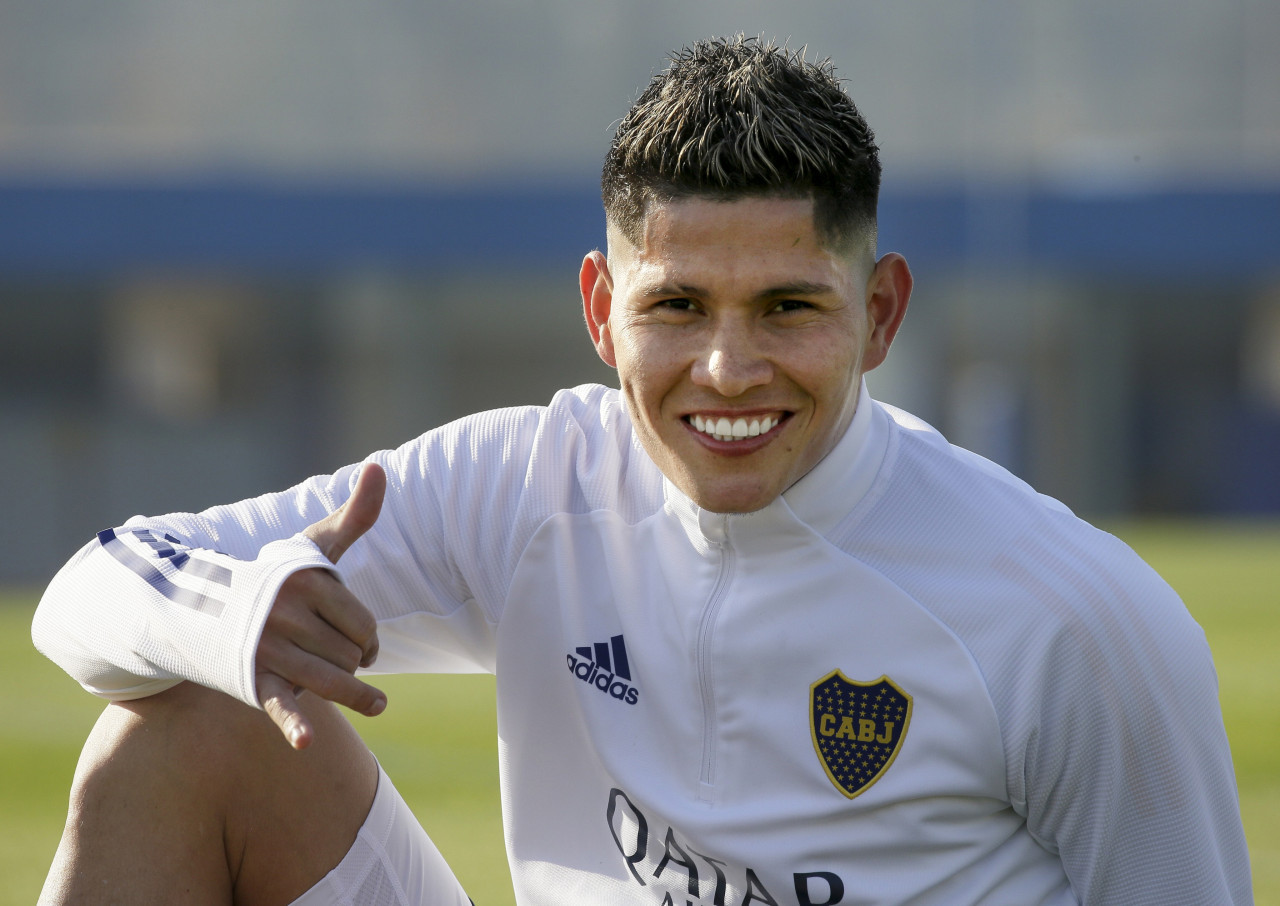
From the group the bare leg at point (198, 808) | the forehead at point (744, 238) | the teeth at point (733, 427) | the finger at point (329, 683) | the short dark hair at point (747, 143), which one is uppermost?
the short dark hair at point (747, 143)

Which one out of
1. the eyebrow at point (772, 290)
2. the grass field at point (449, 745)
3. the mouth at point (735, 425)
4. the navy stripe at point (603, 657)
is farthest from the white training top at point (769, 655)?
the grass field at point (449, 745)

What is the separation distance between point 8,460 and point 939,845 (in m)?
17.4

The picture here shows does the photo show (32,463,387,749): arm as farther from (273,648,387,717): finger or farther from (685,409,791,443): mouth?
(685,409,791,443): mouth

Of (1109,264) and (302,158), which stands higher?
(302,158)

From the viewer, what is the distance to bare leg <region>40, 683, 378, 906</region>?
6.82 ft

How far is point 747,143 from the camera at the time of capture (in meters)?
2.03

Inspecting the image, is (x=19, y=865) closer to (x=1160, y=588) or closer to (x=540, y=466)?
A: (x=540, y=466)

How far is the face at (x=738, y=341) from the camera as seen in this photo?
6.70 ft

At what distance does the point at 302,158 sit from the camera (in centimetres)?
2423

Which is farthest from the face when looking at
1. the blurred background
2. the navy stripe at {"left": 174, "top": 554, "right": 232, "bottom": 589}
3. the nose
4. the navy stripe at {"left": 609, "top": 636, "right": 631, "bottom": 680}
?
the blurred background

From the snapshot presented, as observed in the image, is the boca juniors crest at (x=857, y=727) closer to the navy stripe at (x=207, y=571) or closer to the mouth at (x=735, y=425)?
the mouth at (x=735, y=425)

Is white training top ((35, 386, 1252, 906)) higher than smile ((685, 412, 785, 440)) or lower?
lower

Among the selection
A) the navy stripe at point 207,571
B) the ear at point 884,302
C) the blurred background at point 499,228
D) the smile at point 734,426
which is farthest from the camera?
the blurred background at point 499,228

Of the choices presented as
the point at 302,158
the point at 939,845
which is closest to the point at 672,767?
the point at 939,845
